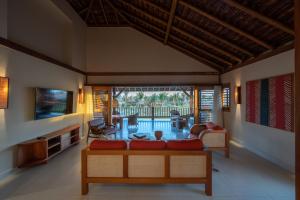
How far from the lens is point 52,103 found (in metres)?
5.28

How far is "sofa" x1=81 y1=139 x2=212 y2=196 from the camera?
309cm

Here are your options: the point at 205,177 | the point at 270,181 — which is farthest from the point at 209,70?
the point at 205,177

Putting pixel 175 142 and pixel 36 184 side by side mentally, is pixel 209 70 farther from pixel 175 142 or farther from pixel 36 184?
pixel 36 184

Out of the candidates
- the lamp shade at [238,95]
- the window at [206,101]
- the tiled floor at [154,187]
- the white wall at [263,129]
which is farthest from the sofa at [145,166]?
the window at [206,101]

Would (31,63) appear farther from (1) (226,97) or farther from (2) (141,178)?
(1) (226,97)

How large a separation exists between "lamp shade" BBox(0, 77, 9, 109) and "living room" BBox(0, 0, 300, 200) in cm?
2

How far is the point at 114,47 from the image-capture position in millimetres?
8602

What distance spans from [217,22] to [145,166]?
3577 mm

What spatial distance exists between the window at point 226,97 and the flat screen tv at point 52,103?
560 centimetres

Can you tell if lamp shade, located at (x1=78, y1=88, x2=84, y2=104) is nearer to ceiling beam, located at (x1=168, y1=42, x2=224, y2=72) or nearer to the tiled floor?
the tiled floor

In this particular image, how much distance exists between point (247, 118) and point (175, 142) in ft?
12.1

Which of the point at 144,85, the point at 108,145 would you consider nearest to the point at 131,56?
the point at 144,85

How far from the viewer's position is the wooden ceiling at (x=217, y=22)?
3.69 metres

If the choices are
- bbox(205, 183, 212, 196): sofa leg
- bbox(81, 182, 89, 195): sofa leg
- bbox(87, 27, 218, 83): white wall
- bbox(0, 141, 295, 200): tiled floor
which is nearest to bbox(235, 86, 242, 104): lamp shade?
bbox(87, 27, 218, 83): white wall
